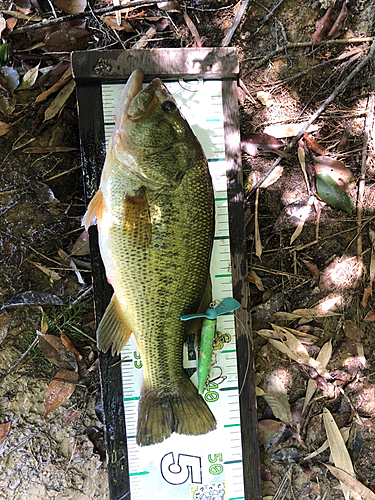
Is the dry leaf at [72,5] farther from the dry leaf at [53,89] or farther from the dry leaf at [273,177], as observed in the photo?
the dry leaf at [273,177]

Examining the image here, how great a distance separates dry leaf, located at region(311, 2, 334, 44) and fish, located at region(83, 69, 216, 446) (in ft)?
3.66

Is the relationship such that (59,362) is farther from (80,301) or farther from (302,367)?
(302,367)

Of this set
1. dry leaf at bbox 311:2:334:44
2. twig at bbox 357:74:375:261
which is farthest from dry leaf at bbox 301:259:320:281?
dry leaf at bbox 311:2:334:44

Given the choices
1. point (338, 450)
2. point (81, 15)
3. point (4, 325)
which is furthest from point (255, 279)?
point (81, 15)

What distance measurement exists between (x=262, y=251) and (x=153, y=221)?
83 centimetres

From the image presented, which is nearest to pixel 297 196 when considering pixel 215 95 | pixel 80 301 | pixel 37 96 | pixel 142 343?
pixel 215 95

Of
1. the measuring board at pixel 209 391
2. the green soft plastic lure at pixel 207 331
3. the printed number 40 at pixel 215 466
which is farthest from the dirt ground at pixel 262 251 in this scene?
the green soft plastic lure at pixel 207 331

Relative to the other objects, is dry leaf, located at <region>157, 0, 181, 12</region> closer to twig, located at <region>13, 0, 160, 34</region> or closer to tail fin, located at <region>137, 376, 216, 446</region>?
twig, located at <region>13, 0, 160, 34</region>

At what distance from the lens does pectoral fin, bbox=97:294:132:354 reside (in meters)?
1.78

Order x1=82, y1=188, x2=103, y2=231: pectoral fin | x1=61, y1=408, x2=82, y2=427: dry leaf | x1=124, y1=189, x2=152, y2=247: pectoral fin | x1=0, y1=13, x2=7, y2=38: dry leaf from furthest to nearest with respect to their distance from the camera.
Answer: x1=61, y1=408, x2=82, y2=427: dry leaf → x1=0, y1=13, x2=7, y2=38: dry leaf → x1=82, y1=188, x2=103, y2=231: pectoral fin → x1=124, y1=189, x2=152, y2=247: pectoral fin

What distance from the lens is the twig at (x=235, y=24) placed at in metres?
2.11

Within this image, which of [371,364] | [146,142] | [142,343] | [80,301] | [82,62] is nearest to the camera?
[146,142]

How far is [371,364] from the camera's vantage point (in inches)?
87.8

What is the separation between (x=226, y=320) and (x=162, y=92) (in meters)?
1.21
